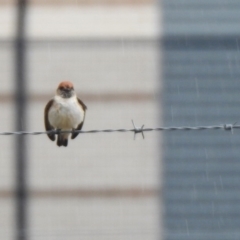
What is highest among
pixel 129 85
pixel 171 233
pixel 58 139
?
pixel 129 85

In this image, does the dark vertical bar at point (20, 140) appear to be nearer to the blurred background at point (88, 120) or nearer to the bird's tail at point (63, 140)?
the blurred background at point (88, 120)

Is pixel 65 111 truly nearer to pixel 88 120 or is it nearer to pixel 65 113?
pixel 65 113

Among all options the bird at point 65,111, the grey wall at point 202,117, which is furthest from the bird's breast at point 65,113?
the grey wall at point 202,117

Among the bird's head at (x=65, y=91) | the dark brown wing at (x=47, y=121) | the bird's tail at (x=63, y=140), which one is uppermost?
the bird's head at (x=65, y=91)

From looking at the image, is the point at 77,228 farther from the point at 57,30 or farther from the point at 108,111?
the point at 57,30

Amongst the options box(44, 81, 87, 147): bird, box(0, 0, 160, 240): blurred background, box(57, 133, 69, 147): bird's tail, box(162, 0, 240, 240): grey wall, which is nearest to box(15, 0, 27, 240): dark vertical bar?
Result: box(0, 0, 160, 240): blurred background

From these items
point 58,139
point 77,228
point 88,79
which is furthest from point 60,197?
point 58,139

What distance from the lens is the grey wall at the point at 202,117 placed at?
793 centimetres

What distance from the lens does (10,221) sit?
7672 mm

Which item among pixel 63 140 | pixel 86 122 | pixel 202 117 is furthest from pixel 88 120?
pixel 63 140

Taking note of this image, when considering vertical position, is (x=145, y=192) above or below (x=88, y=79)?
below

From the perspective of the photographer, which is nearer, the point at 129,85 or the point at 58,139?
the point at 58,139

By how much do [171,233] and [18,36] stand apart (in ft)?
5.99

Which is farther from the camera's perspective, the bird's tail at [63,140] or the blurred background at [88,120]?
the blurred background at [88,120]
